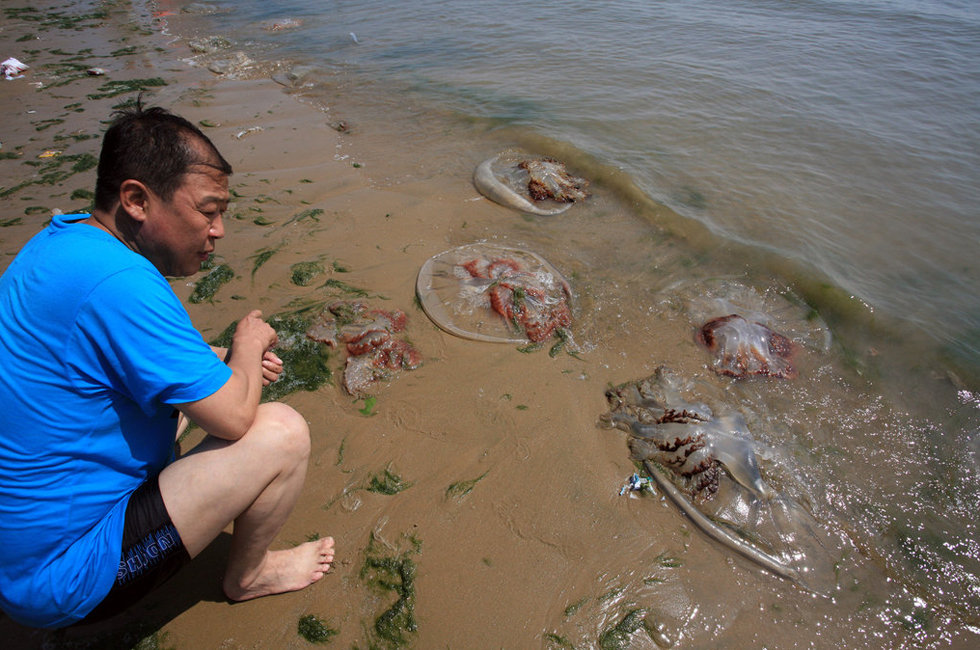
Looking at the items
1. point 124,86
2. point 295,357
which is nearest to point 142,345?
point 295,357

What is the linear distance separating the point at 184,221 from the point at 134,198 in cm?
16

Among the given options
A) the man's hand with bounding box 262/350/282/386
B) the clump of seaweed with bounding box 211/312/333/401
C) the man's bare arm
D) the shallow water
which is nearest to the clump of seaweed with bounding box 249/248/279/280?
the clump of seaweed with bounding box 211/312/333/401

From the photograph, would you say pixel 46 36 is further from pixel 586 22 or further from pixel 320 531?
pixel 320 531

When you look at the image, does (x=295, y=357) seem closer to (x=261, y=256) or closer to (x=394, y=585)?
(x=261, y=256)

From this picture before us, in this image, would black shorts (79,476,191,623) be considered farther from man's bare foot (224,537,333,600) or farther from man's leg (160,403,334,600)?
man's bare foot (224,537,333,600)

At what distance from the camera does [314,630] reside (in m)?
2.25

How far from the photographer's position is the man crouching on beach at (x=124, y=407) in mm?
1550

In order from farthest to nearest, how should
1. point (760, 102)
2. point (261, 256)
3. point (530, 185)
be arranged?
point (760, 102) < point (530, 185) < point (261, 256)

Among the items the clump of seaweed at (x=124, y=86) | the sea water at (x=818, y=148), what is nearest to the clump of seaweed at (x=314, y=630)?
the sea water at (x=818, y=148)

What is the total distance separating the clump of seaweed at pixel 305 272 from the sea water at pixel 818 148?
2.90 m

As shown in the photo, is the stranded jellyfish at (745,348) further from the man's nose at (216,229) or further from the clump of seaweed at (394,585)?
the man's nose at (216,229)

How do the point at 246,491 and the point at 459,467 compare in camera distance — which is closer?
the point at 246,491

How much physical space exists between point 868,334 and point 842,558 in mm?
2402

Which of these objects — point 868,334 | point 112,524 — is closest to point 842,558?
point 868,334
